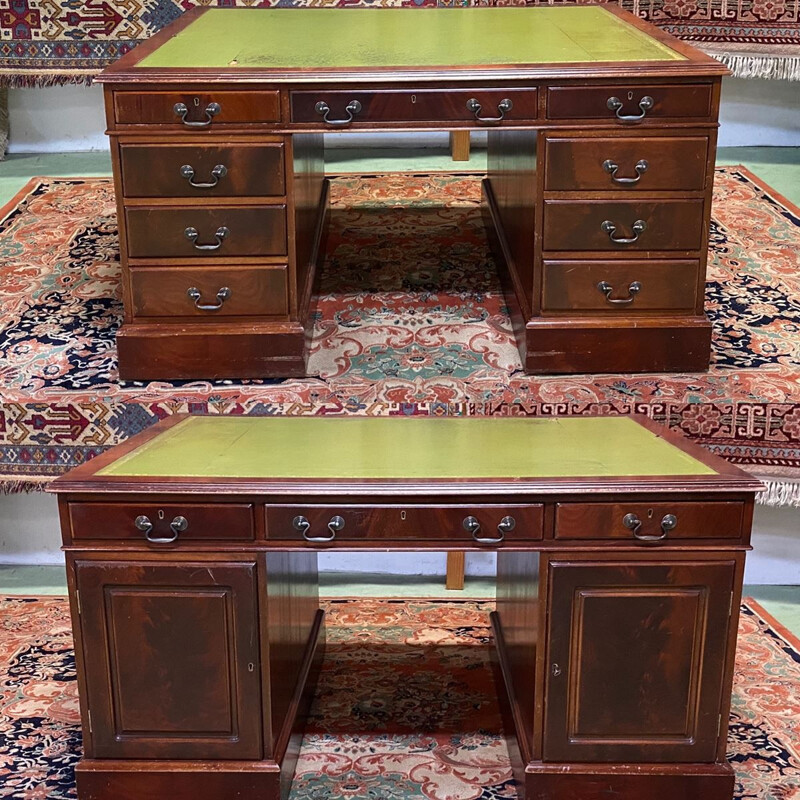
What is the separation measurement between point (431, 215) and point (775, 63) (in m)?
1.70

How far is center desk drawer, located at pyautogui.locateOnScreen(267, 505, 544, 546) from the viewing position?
8.79 feet

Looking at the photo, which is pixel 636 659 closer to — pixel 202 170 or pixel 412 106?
pixel 412 106

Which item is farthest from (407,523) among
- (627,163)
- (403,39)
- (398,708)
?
(403,39)

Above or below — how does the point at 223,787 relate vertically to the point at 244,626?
below

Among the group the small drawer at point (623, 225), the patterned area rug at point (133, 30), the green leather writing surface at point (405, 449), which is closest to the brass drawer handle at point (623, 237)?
the small drawer at point (623, 225)

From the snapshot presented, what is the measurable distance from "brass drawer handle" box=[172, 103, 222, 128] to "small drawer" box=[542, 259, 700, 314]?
1.06m

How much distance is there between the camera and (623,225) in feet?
12.0

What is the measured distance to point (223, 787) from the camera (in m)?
2.82

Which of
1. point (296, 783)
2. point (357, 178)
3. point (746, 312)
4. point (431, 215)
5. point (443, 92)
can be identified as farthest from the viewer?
point (357, 178)

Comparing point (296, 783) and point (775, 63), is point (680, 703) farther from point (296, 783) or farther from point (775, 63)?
point (775, 63)

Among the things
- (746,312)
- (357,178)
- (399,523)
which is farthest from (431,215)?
(399,523)

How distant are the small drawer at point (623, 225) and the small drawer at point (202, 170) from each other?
82 cm

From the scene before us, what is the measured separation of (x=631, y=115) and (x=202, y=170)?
1235 millimetres

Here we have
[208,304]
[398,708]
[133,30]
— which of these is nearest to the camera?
[398,708]
